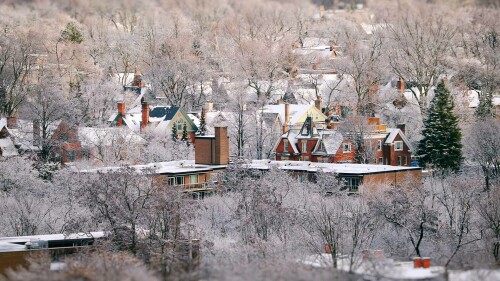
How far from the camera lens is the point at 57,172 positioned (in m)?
49.8

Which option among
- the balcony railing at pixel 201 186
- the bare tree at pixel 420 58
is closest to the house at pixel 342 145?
the balcony railing at pixel 201 186

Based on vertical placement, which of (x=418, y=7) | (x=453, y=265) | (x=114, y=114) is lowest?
(x=453, y=265)

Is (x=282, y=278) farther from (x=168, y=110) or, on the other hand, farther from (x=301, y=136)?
(x=168, y=110)

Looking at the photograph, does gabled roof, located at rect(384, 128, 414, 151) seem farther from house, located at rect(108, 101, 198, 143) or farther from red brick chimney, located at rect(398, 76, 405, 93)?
red brick chimney, located at rect(398, 76, 405, 93)

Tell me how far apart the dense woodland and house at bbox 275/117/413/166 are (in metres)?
1.32

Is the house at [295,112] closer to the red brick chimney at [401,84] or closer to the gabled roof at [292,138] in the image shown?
the gabled roof at [292,138]

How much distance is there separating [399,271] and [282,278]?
9.60 ft

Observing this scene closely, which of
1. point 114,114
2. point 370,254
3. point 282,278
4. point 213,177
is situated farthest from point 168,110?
point 282,278

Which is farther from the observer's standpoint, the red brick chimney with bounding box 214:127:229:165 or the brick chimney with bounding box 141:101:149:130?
the brick chimney with bounding box 141:101:149:130

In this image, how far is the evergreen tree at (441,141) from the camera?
177ft

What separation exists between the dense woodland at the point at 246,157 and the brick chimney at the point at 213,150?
203cm

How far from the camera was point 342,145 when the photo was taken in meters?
54.3

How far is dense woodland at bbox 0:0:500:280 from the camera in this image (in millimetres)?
34688

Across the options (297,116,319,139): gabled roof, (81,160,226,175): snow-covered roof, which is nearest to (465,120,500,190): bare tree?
(297,116,319,139): gabled roof
